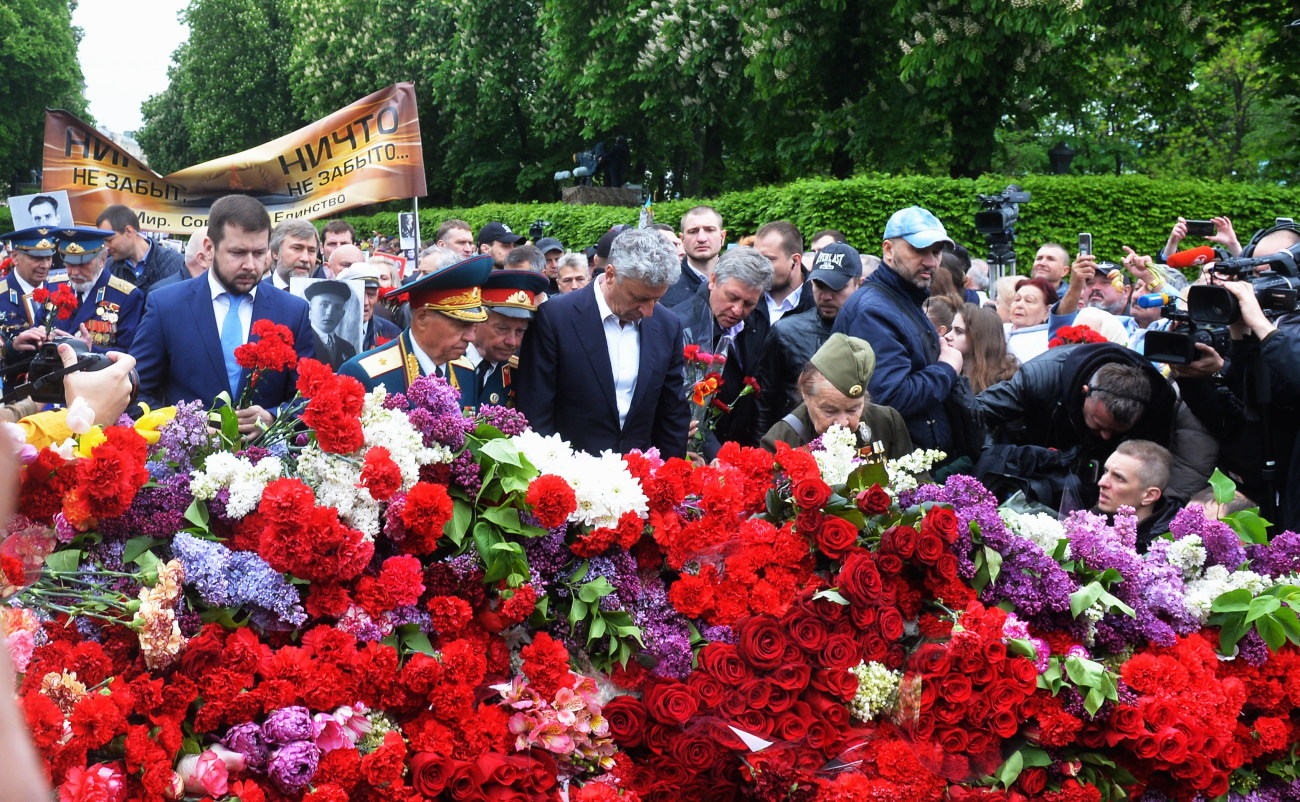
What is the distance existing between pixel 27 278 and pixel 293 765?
257 inches

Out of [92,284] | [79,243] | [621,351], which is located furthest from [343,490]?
[92,284]

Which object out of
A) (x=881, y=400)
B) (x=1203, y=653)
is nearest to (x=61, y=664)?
(x=1203, y=653)

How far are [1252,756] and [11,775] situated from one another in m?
3.35

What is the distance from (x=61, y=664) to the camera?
98.2 inches

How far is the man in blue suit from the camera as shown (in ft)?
15.9

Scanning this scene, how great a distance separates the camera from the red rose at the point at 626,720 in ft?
9.73

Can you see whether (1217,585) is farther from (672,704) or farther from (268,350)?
(268,350)

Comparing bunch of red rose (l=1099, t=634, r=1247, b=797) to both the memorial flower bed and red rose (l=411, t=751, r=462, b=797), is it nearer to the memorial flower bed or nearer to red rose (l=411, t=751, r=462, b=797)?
the memorial flower bed

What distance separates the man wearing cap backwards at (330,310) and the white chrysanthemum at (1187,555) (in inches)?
163

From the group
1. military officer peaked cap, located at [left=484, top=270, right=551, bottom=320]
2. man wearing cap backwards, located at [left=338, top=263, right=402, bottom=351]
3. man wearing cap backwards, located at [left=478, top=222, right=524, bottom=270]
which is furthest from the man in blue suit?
man wearing cap backwards, located at [left=478, top=222, right=524, bottom=270]

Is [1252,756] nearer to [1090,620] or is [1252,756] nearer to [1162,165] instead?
[1090,620]

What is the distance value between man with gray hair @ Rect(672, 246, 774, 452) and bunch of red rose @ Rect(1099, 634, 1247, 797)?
2.59 m

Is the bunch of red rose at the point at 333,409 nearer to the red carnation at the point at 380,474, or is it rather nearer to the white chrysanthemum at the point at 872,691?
the red carnation at the point at 380,474

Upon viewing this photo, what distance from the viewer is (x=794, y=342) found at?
605 cm
